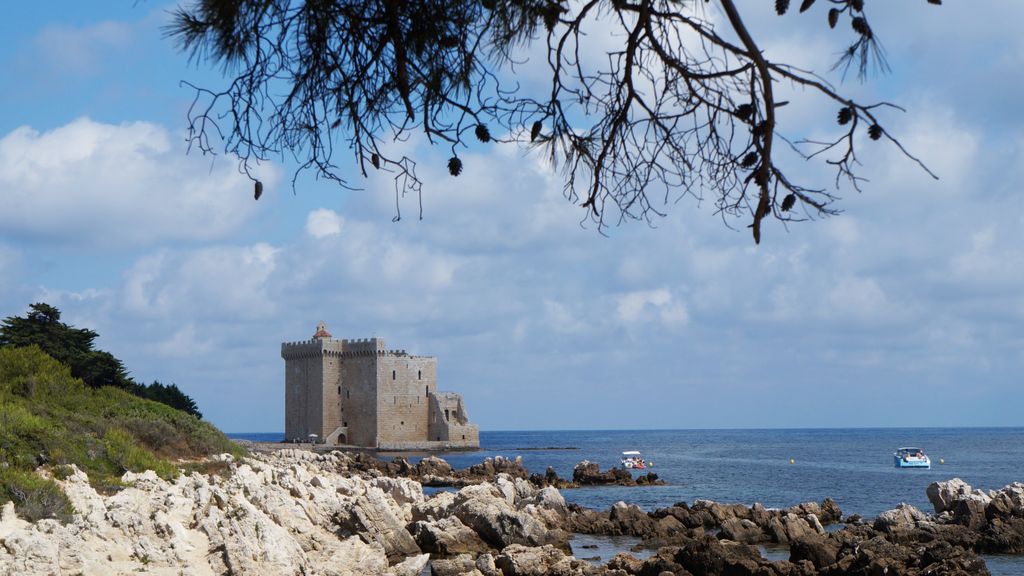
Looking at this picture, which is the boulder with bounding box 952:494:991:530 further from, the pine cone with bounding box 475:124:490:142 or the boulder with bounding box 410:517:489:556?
the pine cone with bounding box 475:124:490:142

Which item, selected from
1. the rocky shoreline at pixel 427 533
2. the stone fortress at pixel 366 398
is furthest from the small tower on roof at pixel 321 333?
the rocky shoreline at pixel 427 533

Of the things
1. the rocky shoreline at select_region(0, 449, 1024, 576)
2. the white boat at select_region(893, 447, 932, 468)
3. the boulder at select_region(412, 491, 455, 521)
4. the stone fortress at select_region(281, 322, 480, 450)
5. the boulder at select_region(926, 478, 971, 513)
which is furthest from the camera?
the stone fortress at select_region(281, 322, 480, 450)

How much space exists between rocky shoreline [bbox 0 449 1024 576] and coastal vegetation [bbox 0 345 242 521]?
1.51 ft

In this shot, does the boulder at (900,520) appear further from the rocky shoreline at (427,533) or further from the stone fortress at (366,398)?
the stone fortress at (366,398)

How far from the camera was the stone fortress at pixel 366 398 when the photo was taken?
5084 centimetres

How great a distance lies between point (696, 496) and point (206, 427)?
13870mm

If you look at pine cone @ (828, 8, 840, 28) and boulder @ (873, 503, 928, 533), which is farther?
boulder @ (873, 503, 928, 533)

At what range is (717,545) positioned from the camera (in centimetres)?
1275

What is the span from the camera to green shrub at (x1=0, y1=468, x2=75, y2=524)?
10359 mm

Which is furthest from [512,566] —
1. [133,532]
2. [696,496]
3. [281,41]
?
[696,496]

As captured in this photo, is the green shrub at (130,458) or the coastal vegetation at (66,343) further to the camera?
the coastal vegetation at (66,343)

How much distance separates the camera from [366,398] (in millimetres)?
51031

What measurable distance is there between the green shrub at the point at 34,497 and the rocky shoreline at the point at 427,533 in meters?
0.15

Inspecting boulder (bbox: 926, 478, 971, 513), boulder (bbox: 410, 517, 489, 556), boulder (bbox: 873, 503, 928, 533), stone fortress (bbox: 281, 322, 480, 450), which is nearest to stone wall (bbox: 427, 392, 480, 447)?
stone fortress (bbox: 281, 322, 480, 450)
